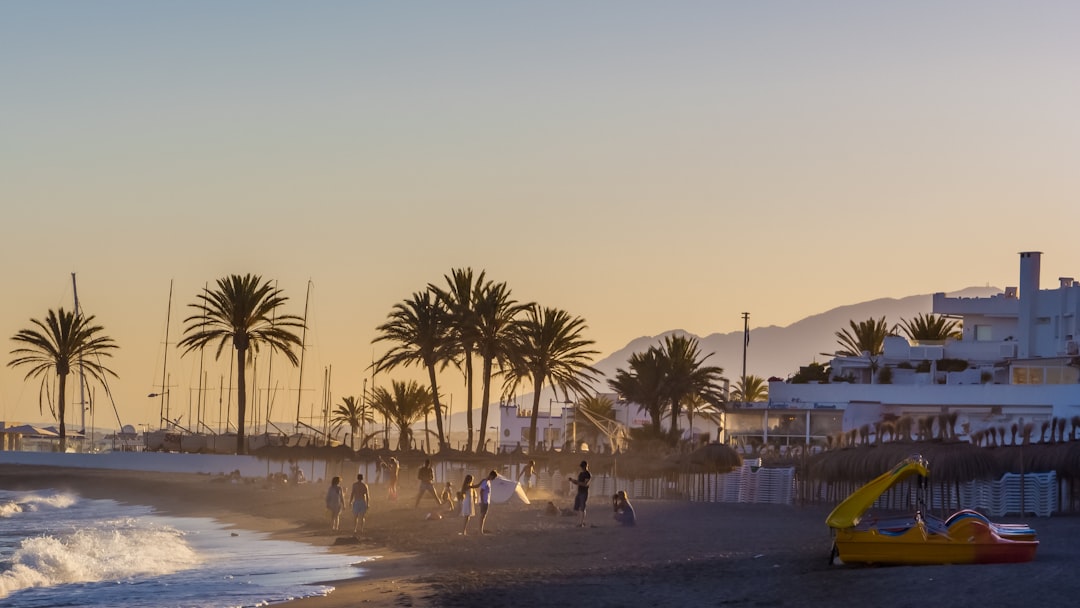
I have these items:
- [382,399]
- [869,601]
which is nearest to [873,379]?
[382,399]

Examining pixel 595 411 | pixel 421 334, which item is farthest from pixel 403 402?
pixel 421 334

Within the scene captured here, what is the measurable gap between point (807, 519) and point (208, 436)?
2356 inches

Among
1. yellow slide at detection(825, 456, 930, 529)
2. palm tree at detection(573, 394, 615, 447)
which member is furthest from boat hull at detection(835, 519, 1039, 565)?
palm tree at detection(573, 394, 615, 447)

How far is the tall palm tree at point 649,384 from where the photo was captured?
74.4 meters

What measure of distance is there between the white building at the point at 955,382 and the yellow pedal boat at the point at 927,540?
44.8 metres

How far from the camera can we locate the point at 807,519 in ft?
121

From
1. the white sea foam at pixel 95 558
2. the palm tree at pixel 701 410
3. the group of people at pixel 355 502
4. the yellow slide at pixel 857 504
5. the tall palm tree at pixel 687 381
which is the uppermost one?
the tall palm tree at pixel 687 381

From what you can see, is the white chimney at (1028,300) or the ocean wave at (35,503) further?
the white chimney at (1028,300)

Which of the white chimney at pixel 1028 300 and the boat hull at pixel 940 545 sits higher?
the white chimney at pixel 1028 300

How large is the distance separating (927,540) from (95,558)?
1860cm

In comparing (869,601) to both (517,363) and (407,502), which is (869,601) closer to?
(407,502)

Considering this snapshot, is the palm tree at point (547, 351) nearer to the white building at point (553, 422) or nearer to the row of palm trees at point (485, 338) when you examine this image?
the row of palm trees at point (485, 338)

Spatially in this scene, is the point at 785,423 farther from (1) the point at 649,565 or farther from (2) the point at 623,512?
(1) the point at 649,565

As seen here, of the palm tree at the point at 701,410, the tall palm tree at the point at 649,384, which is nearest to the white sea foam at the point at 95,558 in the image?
the tall palm tree at the point at 649,384
